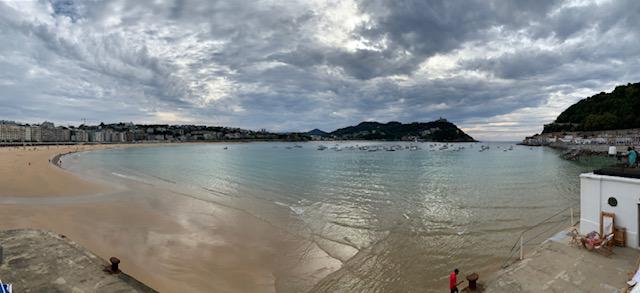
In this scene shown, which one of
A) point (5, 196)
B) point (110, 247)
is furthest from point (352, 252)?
point (5, 196)

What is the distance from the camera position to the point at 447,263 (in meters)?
10.1

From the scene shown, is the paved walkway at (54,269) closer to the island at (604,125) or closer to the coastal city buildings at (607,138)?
the island at (604,125)

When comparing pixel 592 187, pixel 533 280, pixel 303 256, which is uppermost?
pixel 592 187

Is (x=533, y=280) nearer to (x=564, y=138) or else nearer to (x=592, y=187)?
(x=592, y=187)

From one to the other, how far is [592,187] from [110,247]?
1712cm

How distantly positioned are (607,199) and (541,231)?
4924 millimetres

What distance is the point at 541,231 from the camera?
13.7 metres

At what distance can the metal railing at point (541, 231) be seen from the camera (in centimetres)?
1114

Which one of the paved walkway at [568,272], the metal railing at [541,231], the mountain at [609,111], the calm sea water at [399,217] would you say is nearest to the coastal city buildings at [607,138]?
the mountain at [609,111]

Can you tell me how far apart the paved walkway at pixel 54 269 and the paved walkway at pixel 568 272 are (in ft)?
29.2

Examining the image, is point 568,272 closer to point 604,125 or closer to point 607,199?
point 607,199

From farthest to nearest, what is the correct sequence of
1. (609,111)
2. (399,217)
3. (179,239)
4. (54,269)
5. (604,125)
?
(609,111), (604,125), (399,217), (179,239), (54,269)

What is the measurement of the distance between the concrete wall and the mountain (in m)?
132

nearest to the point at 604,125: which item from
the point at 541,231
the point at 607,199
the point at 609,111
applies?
the point at 609,111
